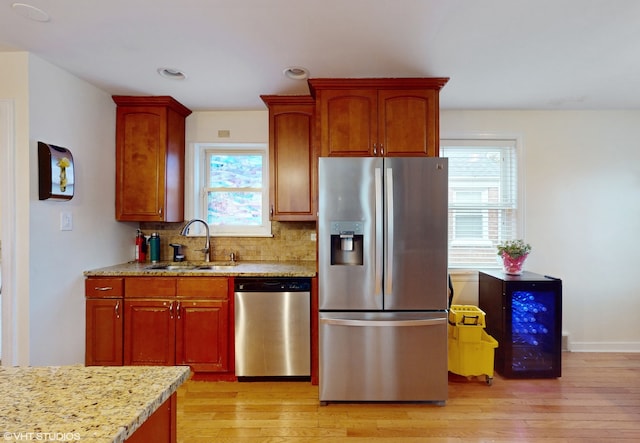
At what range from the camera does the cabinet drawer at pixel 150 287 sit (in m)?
2.71

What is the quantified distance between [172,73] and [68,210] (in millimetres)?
1290

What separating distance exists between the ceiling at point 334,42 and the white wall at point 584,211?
50 centimetres

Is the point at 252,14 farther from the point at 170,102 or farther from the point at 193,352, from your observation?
the point at 193,352

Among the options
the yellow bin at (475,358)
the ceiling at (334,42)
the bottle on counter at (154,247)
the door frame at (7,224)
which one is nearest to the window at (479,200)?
the ceiling at (334,42)

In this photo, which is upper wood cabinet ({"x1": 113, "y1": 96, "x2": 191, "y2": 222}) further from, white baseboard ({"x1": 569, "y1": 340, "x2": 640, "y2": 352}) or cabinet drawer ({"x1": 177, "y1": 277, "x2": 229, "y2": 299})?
white baseboard ({"x1": 569, "y1": 340, "x2": 640, "y2": 352})

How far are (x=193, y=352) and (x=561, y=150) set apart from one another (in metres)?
3.87

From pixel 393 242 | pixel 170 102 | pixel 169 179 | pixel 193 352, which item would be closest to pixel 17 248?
pixel 169 179

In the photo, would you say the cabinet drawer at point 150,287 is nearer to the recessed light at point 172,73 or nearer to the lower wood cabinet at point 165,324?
the lower wood cabinet at point 165,324

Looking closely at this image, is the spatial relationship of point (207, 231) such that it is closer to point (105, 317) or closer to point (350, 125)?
point (105, 317)

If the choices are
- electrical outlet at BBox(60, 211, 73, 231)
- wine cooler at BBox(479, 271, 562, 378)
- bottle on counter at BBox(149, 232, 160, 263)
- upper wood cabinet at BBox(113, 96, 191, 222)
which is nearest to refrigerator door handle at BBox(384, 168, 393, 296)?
wine cooler at BBox(479, 271, 562, 378)

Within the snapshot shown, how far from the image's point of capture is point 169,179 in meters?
3.10

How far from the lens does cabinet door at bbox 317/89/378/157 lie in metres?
2.55

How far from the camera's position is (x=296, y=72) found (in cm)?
252

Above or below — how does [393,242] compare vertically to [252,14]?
below
